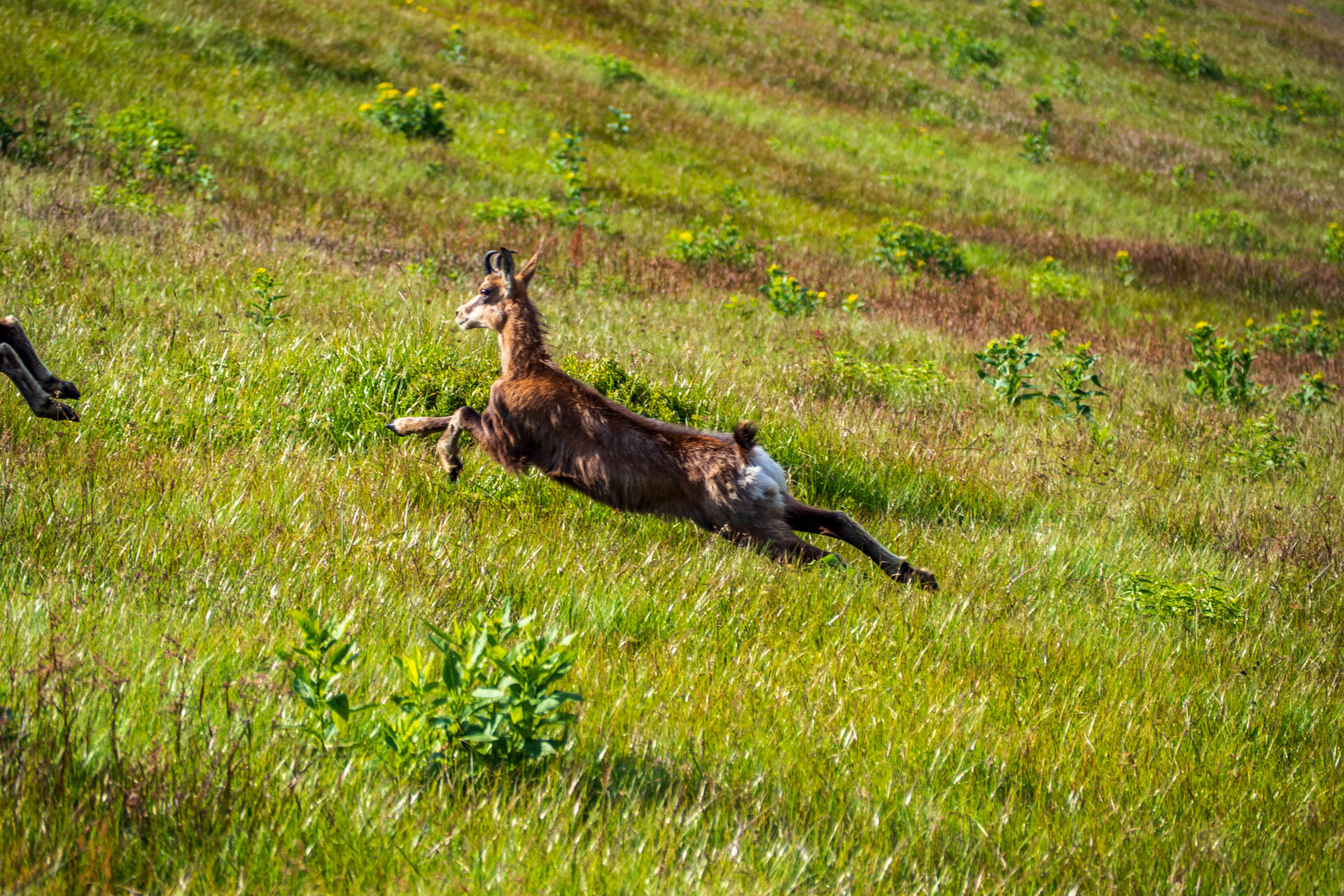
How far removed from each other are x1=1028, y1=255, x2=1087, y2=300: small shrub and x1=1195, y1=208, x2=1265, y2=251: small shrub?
283 inches

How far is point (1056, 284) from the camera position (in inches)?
614

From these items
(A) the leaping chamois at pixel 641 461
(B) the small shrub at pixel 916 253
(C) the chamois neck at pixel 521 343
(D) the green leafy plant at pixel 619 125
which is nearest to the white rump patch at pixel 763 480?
(A) the leaping chamois at pixel 641 461

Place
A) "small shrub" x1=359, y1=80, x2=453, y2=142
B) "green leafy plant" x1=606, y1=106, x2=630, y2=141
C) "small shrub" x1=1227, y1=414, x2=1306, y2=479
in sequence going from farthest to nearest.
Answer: "green leafy plant" x1=606, y1=106, x2=630, y2=141, "small shrub" x1=359, y1=80, x2=453, y2=142, "small shrub" x1=1227, y1=414, x2=1306, y2=479

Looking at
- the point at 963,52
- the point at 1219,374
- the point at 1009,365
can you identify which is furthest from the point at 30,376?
the point at 963,52

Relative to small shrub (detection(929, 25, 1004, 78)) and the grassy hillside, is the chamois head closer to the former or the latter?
the grassy hillside

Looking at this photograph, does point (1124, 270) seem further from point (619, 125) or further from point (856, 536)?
point (856, 536)

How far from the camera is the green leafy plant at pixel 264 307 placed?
271 inches

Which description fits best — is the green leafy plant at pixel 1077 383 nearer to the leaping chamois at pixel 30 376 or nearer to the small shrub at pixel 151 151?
the leaping chamois at pixel 30 376

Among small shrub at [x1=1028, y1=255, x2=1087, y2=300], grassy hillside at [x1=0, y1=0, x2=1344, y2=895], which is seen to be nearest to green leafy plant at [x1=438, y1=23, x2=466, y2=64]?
grassy hillside at [x1=0, y1=0, x2=1344, y2=895]

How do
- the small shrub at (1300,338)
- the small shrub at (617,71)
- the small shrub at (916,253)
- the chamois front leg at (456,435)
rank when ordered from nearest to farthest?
1. the chamois front leg at (456,435)
2. the small shrub at (1300,338)
3. the small shrub at (916,253)
4. the small shrub at (617,71)

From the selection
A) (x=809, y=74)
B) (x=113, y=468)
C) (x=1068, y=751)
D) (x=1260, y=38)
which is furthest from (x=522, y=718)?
(x=1260, y=38)

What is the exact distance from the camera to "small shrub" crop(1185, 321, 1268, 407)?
1027 cm

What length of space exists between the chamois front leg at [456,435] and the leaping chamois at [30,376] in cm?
179

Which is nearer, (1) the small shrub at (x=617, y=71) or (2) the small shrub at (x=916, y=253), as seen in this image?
(2) the small shrub at (x=916, y=253)
